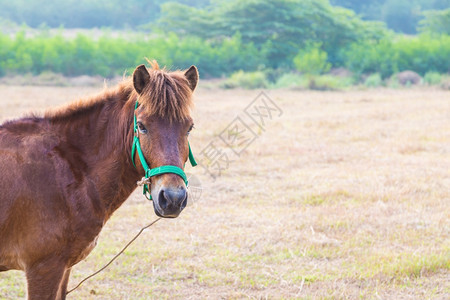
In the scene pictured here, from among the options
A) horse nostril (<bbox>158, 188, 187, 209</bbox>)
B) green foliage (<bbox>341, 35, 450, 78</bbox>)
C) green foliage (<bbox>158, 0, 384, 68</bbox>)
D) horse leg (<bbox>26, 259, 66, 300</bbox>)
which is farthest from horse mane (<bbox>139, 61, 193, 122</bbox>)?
green foliage (<bbox>158, 0, 384, 68</bbox>)

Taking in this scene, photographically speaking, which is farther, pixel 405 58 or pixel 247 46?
pixel 247 46

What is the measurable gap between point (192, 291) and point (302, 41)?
30180 mm

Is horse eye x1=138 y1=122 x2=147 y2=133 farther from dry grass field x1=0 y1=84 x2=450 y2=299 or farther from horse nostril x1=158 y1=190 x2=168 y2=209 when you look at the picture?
dry grass field x1=0 y1=84 x2=450 y2=299

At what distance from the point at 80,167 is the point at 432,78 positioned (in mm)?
25865

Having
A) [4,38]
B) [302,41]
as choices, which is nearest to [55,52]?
[4,38]

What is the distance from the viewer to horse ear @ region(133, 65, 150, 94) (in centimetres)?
314

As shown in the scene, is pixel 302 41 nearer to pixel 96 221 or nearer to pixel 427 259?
pixel 427 259

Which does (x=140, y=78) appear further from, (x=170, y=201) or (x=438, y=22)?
(x=438, y=22)

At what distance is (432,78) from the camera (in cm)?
2616

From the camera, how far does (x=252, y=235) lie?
6.07 meters

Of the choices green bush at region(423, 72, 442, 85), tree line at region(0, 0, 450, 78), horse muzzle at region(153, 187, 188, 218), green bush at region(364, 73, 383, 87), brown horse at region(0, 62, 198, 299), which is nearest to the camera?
horse muzzle at region(153, 187, 188, 218)

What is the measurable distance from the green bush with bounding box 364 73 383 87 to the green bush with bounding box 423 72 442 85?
2.27 meters

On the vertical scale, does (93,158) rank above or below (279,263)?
above

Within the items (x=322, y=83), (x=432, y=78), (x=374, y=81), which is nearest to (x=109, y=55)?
(x=322, y=83)
